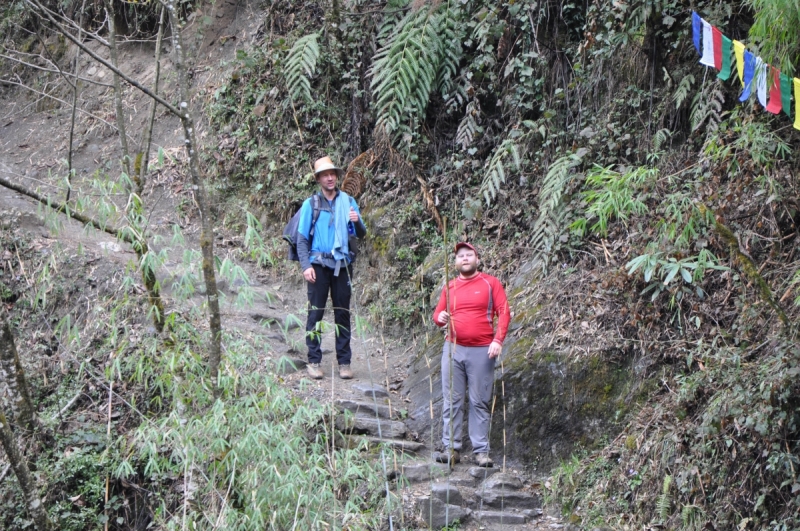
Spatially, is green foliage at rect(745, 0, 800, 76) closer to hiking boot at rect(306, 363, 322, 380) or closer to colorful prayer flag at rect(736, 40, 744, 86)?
colorful prayer flag at rect(736, 40, 744, 86)

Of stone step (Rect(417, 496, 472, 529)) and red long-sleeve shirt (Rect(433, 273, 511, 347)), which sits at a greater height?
red long-sleeve shirt (Rect(433, 273, 511, 347))

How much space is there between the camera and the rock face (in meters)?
5.82

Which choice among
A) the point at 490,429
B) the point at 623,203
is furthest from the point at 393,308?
the point at 623,203

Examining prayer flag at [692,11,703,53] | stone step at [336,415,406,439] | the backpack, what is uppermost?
prayer flag at [692,11,703,53]

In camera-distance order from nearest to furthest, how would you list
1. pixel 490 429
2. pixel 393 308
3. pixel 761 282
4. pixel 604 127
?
pixel 761 282 < pixel 490 429 < pixel 604 127 < pixel 393 308

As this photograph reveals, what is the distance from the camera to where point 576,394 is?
235 inches

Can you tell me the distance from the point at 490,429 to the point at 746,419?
2.16 m

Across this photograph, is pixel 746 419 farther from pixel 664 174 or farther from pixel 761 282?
pixel 664 174

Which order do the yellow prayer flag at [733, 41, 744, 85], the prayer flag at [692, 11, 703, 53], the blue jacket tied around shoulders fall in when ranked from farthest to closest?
1. the blue jacket tied around shoulders
2. the prayer flag at [692, 11, 703, 53]
3. the yellow prayer flag at [733, 41, 744, 85]

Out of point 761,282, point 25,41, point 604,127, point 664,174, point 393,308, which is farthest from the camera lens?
point 25,41

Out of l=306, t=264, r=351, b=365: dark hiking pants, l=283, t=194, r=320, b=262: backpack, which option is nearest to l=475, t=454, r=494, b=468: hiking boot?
l=306, t=264, r=351, b=365: dark hiking pants

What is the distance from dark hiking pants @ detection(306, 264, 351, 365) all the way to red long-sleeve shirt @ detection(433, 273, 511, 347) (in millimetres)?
1163

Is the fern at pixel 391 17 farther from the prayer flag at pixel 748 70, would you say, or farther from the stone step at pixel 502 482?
the stone step at pixel 502 482

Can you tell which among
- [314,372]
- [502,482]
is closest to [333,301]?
[314,372]
